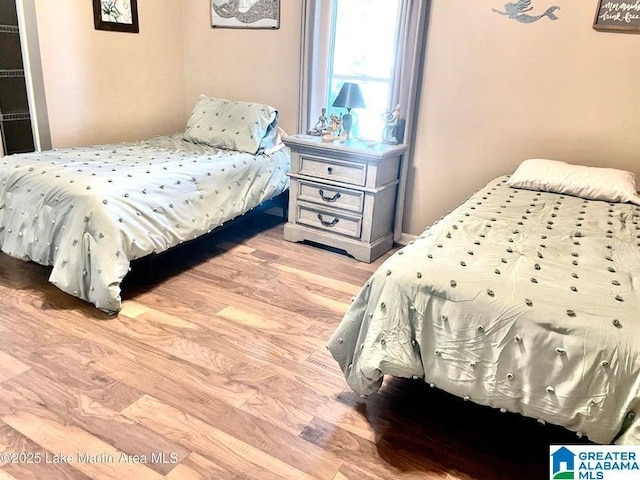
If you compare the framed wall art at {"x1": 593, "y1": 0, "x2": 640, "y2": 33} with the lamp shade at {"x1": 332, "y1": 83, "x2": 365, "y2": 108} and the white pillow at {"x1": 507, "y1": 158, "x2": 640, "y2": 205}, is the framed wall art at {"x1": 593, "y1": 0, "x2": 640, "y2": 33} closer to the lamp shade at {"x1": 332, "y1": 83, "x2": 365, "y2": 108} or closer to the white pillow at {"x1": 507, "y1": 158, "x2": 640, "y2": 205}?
the white pillow at {"x1": 507, "y1": 158, "x2": 640, "y2": 205}

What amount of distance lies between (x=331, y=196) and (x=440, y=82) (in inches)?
40.0

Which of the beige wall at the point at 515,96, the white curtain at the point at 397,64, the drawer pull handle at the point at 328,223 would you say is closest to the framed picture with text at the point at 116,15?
the white curtain at the point at 397,64

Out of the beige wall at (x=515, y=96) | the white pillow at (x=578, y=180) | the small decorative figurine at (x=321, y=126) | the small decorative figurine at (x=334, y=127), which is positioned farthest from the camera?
the small decorative figurine at (x=321, y=126)

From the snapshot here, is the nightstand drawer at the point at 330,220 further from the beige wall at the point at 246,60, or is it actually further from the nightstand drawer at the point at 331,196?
the beige wall at the point at 246,60

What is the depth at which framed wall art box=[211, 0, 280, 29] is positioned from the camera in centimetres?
366

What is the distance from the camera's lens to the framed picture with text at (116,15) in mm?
3449

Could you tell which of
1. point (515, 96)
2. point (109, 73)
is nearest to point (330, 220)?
point (515, 96)

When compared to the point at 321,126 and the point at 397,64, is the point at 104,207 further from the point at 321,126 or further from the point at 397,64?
the point at 397,64

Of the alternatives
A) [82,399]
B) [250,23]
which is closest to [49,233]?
[82,399]

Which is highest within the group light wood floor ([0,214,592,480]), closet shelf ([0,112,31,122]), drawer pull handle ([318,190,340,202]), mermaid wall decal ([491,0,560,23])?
mermaid wall decal ([491,0,560,23])

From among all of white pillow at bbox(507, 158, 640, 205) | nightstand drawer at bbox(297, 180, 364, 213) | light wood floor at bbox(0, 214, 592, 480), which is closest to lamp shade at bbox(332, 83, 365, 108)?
nightstand drawer at bbox(297, 180, 364, 213)

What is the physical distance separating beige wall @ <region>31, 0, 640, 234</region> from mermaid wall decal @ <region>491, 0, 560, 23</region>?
3 centimetres

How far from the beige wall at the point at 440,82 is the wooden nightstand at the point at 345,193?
0.30 metres

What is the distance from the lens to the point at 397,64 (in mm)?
3260
